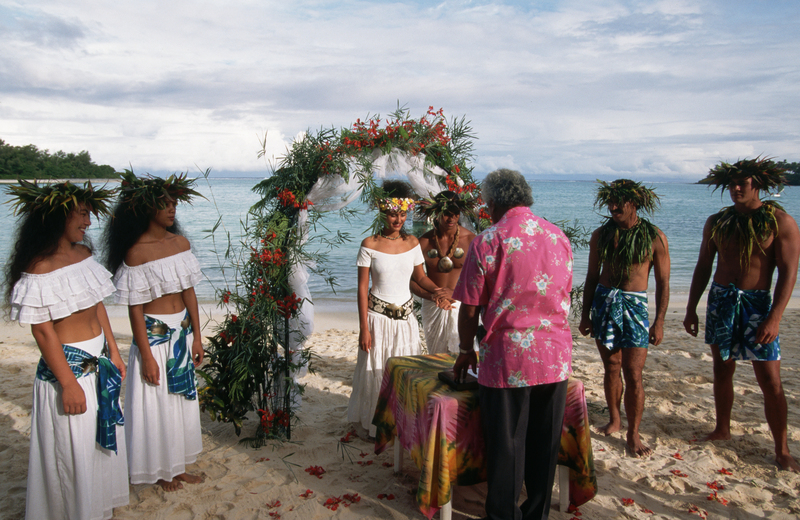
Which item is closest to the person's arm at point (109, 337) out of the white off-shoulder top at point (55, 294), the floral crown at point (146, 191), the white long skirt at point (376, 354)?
the white off-shoulder top at point (55, 294)

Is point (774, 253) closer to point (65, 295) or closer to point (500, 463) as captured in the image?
point (500, 463)

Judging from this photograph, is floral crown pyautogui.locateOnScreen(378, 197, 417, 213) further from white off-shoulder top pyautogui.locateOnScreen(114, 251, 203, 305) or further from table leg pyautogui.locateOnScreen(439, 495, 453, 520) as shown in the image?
table leg pyautogui.locateOnScreen(439, 495, 453, 520)

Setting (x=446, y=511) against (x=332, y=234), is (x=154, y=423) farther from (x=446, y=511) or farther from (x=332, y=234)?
(x=332, y=234)

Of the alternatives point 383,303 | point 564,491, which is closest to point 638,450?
point 564,491

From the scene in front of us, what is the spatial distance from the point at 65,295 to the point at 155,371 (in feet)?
2.51

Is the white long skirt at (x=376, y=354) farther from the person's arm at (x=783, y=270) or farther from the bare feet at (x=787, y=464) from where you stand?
the bare feet at (x=787, y=464)

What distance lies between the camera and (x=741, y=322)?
12.6 ft

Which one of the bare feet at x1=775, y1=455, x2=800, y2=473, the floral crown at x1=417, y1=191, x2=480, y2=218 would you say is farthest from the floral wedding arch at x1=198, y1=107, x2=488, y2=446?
the bare feet at x1=775, y1=455, x2=800, y2=473

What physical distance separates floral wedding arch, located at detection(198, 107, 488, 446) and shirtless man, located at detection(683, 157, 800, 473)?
7.10 ft

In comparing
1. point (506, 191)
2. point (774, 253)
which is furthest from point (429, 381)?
point (774, 253)

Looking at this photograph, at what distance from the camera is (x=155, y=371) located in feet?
10.9

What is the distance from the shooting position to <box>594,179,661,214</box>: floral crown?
13.5 feet

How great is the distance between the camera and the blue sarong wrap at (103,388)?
2.89 metres

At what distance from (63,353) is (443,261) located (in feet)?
9.62
